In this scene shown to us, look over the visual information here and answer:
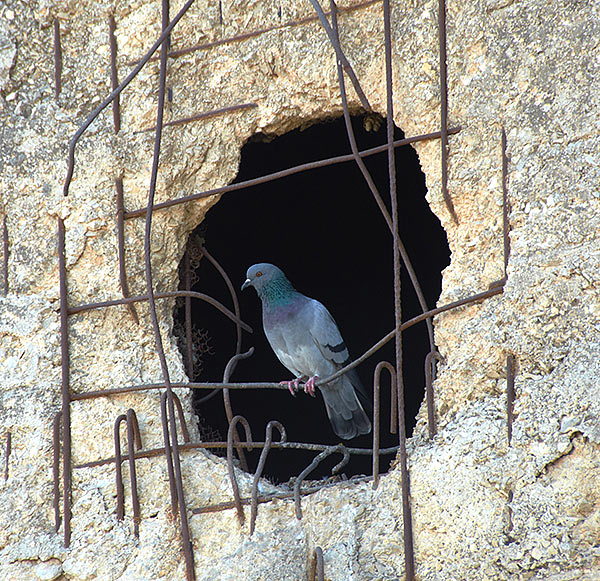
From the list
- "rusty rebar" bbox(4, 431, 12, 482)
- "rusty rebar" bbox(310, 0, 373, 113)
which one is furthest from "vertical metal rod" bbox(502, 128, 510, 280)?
"rusty rebar" bbox(4, 431, 12, 482)

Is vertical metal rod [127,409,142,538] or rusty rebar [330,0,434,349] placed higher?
rusty rebar [330,0,434,349]

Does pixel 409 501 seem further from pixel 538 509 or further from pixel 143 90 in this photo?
pixel 143 90

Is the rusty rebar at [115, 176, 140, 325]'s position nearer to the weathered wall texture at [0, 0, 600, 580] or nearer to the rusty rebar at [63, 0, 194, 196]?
the weathered wall texture at [0, 0, 600, 580]

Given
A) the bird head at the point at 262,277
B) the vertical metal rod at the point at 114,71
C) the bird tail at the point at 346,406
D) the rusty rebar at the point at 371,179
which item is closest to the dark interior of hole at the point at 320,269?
the bird head at the point at 262,277

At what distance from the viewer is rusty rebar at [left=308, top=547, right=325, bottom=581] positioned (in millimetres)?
2750

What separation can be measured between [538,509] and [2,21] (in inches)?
99.5

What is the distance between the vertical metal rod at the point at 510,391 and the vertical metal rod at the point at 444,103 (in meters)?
0.49

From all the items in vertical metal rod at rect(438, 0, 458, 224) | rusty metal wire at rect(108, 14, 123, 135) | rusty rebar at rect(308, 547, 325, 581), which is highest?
rusty metal wire at rect(108, 14, 123, 135)

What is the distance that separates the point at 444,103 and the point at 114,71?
122 cm

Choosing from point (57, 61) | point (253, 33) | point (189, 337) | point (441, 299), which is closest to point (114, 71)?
point (57, 61)

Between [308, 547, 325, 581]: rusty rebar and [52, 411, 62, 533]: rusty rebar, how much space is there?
2.89 feet

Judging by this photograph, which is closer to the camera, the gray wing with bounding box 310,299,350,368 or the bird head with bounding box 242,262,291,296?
the gray wing with bounding box 310,299,350,368

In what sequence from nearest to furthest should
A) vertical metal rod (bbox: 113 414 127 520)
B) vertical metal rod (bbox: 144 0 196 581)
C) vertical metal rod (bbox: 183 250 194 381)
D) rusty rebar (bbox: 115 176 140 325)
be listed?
vertical metal rod (bbox: 144 0 196 581), vertical metal rod (bbox: 113 414 127 520), rusty rebar (bbox: 115 176 140 325), vertical metal rod (bbox: 183 250 194 381)

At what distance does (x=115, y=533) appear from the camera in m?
3.10
